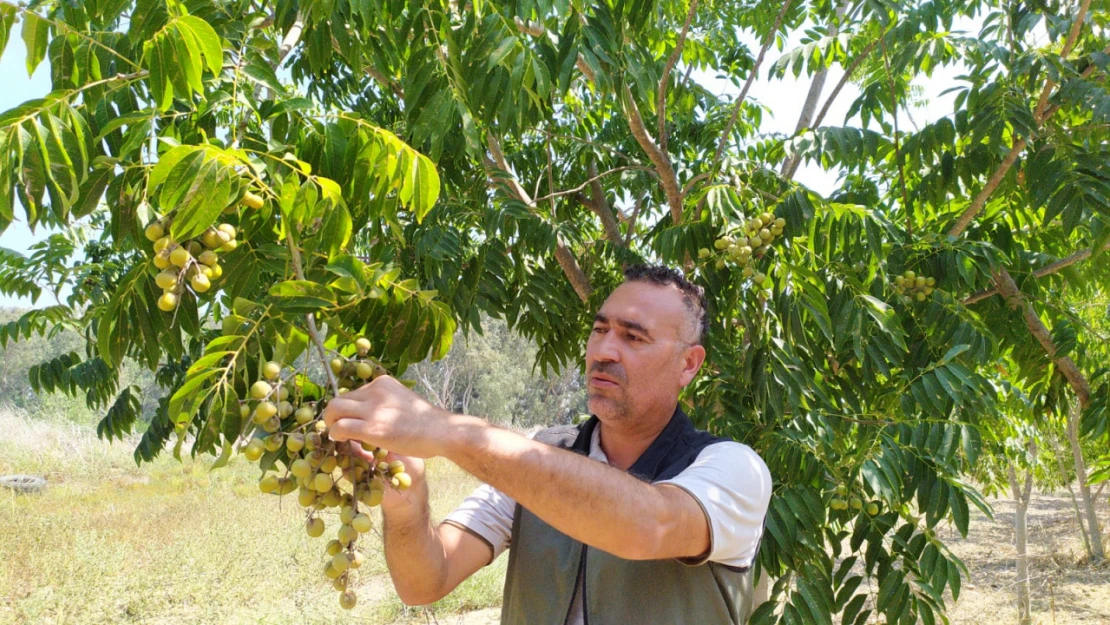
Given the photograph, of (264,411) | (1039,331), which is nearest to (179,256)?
(264,411)

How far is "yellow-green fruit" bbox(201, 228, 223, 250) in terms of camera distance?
110 centimetres

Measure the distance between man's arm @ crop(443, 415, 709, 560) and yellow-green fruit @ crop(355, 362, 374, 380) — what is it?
14 cm

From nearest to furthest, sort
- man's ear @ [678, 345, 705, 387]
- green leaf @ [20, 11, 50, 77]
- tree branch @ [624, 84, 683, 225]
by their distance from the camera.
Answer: green leaf @ [20, 11, 50, 77] < man's ear @ [678, 345, 705, 387] < tree branch @ [624, 84, 683, 225]

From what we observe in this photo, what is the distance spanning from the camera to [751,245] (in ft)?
9.18

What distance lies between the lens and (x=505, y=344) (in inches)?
926

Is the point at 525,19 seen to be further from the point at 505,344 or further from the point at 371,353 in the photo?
the point at 505,344

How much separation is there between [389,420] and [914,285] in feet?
8.60

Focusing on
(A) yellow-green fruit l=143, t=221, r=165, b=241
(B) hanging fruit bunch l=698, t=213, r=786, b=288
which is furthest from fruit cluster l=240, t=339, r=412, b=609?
(B) hanging fruit bunch l=698, t=213, r=786, b=288

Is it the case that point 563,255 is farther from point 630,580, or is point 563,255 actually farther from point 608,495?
point 608,495

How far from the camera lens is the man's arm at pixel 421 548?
159 centimetres

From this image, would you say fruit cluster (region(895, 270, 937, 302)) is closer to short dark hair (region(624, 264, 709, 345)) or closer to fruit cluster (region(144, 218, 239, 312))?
short dark hair (region(624, 264, 709, 345))

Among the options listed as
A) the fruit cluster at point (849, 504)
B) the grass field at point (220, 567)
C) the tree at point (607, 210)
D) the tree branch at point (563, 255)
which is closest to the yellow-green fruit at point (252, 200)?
the tree at point (607, 210)

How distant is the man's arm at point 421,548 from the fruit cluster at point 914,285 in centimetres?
197

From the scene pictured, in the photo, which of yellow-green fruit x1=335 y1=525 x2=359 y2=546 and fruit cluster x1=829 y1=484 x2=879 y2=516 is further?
fruit cluster x1=829 y1=484 x2=879 y2=516
